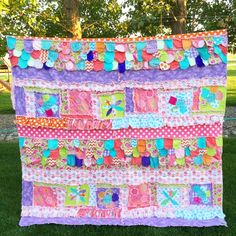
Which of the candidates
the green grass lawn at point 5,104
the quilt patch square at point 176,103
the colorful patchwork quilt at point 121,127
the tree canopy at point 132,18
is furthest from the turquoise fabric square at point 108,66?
the green grass lawn at point 5,104

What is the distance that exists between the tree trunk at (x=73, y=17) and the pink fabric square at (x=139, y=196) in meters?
4.39

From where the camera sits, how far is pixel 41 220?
381cm

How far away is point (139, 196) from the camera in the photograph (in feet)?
12.2

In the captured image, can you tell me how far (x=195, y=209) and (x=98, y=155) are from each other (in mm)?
1133

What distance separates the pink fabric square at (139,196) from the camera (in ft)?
12.1

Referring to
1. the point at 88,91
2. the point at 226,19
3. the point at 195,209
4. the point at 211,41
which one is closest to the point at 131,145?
the point at 88,91

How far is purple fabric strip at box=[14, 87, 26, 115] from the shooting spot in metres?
3.52

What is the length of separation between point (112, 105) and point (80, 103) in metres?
0.31

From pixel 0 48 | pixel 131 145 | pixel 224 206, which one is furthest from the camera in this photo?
pixel 0 48

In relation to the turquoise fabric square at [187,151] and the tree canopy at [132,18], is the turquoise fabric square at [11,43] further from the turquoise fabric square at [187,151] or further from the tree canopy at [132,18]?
the tree canopy at [132,18]

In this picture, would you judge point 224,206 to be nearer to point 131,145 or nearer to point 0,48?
point 131,145

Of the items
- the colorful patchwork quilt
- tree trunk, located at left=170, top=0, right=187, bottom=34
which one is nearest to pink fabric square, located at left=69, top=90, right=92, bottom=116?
the colorful patchwork quilt

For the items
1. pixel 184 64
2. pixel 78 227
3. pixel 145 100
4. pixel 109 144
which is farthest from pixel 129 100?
pixel 78 227

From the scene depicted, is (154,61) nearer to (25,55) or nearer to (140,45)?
(140,45)
